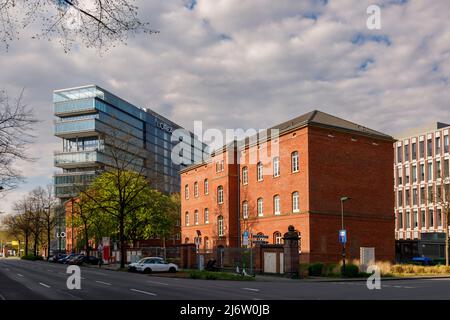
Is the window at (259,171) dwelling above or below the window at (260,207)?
above

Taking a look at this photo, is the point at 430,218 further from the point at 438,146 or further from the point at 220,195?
the point at 220,195

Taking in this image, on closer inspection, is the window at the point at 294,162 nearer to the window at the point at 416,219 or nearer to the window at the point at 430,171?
the window at the point at 430,171

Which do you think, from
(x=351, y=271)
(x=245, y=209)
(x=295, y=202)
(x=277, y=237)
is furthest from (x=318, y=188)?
(x=245, y=209)

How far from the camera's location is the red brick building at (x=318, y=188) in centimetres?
4788

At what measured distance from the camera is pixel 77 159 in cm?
12462

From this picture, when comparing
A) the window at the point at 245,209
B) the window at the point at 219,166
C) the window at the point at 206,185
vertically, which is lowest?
the window at the point at 245,209

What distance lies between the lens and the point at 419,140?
8900cm

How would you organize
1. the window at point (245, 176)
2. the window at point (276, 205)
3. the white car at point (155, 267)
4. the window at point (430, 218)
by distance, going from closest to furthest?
1. the white car at point (155, 267)
2. the window at point (276, 205)
3. the window at point (245, 176)
4. the window at point (430, 218)

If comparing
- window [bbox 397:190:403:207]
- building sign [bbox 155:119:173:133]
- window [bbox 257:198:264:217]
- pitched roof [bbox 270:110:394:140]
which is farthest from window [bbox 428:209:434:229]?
building sign [bbox 155:119:173:133]

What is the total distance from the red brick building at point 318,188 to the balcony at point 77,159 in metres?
69.1

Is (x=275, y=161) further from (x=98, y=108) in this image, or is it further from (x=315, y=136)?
(x=98, y=108)

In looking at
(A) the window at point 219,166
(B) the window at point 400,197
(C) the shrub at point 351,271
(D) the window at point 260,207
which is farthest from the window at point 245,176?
(B) the window at point 400,197
